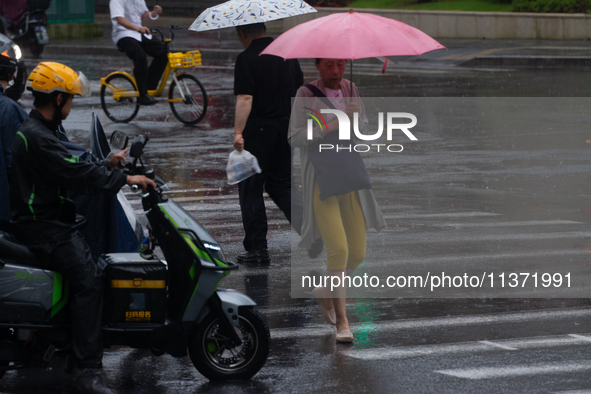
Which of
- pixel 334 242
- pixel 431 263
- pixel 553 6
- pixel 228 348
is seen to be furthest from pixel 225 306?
pixel 553 6

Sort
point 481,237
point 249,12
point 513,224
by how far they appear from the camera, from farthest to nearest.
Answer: point 513,224 < point 481,237 < point 249,12

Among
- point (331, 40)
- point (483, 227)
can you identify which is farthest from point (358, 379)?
point (483, 227)

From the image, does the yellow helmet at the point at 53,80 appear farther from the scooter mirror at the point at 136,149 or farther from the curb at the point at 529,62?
the curb at the point at 529,62

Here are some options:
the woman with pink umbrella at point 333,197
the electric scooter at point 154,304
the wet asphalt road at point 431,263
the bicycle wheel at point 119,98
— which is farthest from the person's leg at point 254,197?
the bicycle wheel at point 119,98

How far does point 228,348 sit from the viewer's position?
Result: 482 cm

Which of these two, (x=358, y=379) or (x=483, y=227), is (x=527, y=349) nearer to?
(x=358, y=379)

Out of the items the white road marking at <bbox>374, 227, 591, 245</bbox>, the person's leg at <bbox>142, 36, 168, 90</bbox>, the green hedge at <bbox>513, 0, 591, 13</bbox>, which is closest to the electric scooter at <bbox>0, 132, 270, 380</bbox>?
the white road marking at <bbox>374, 227, 591, 245</bbox>

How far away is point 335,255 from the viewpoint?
555 centimetres

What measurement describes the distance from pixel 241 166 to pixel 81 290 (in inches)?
89.5

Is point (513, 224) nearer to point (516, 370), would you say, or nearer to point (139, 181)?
point (516, 370)

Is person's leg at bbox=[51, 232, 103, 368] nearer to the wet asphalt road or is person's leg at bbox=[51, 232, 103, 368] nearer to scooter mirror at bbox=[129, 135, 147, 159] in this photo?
the wet asphalt road

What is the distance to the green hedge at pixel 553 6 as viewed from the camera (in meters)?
28.2

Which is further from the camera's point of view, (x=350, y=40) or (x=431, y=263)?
(x=431, y=263)

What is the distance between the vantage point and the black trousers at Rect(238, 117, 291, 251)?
7238 millimetres
